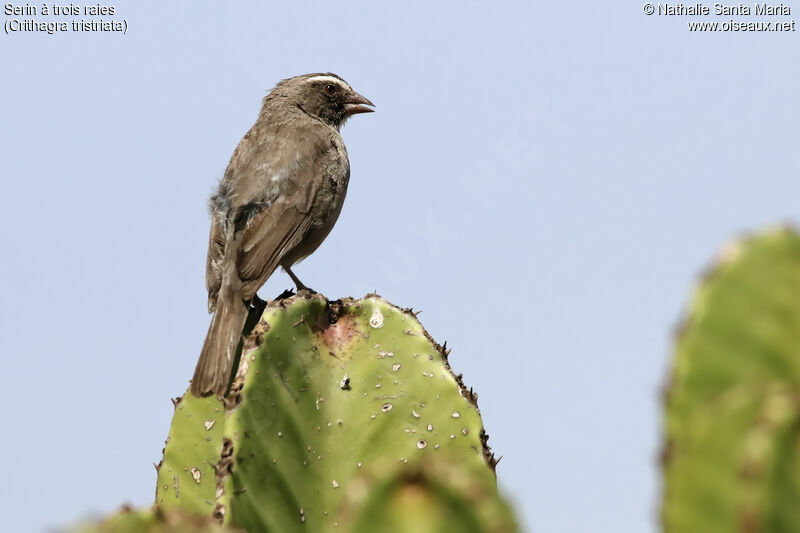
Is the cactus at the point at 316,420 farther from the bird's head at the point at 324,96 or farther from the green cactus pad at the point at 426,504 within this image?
the bird's head at the point at 324,96

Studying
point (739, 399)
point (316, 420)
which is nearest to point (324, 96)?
point (316, 420)

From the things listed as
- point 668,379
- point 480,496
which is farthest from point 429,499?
point 668,379

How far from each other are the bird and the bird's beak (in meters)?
0.33

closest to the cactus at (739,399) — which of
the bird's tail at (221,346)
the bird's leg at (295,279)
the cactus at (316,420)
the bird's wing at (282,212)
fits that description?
the cactus at (316,420)

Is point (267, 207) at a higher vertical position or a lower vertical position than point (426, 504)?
higher

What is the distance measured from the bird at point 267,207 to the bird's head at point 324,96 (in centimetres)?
9

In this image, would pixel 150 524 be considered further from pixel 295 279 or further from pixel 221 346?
pixel 295 279

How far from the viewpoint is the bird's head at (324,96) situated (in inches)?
342

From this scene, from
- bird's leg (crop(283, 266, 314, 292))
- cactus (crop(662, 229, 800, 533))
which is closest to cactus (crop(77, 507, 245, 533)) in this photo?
cactus (crop(662, 229, 800, 533))

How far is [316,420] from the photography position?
3994mm

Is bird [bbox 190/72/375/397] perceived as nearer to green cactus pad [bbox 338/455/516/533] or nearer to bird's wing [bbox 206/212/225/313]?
bird's wing [bbox 206/212/225/313]

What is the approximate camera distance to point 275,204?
23.0 ft

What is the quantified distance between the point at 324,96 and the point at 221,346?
3.51m

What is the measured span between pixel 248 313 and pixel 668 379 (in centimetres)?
435
